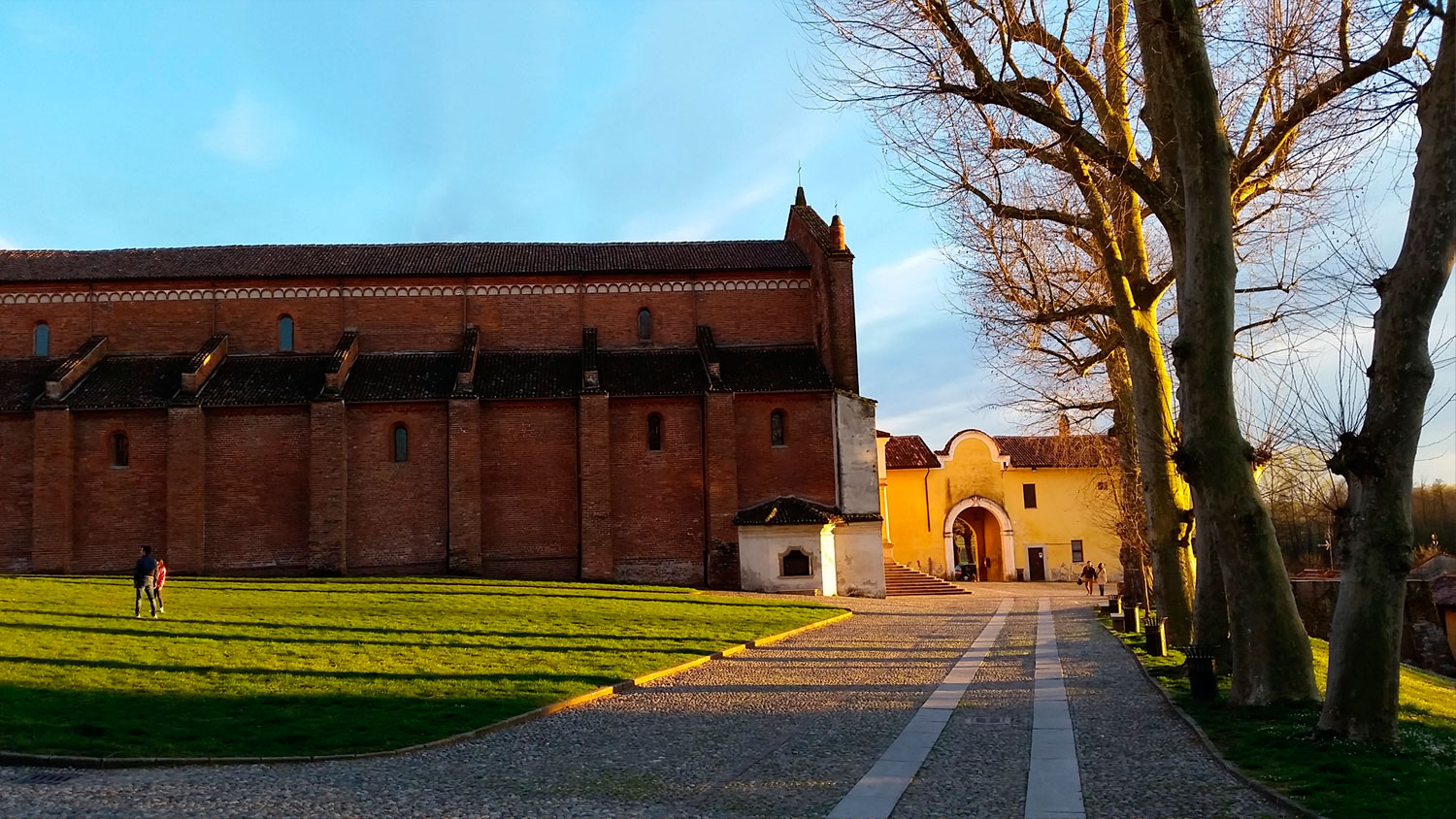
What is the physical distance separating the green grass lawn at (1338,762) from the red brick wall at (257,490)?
1142 inches

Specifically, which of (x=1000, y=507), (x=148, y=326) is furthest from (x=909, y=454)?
(x=148, y=326)

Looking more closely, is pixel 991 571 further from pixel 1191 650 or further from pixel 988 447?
pixel 1191 650

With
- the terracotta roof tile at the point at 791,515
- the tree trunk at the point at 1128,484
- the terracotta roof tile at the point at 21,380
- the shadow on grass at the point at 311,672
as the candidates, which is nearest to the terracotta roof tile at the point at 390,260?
the terracotta roof tile at the point at 21,380

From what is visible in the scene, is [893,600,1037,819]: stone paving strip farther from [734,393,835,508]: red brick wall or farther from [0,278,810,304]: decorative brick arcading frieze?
[0,278,810,304]: decorative brick arcading frieze

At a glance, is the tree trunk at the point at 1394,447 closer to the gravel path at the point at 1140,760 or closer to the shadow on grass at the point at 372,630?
the gravel path at the point at 1140,760

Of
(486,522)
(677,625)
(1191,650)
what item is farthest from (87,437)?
(1191,650)

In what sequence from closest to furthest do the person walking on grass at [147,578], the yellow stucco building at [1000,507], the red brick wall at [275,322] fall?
the person walking on grass at [147,578]
the red brick wall at [275,322]
the yellow stucco building at [1000,507]

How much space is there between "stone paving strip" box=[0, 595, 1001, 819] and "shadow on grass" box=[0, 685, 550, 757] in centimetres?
51

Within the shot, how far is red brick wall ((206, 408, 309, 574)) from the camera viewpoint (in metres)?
33.2

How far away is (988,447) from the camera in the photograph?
5275cm

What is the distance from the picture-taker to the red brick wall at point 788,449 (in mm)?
35562

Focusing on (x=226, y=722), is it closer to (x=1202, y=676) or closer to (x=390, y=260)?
(x=1202, y=676)

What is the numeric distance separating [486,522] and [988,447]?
2783cm

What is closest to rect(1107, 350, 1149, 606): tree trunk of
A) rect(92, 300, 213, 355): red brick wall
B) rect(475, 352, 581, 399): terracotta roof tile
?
rect(475, 352, 581, 399): terracotta roof tile
